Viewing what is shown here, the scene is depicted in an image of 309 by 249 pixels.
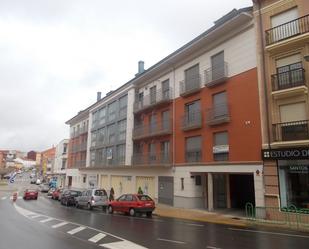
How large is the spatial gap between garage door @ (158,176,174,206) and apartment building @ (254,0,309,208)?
11.2 m

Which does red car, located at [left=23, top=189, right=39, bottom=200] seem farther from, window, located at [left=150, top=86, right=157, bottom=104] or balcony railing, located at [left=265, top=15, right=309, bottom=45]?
balcony railing, located at [left=265, top=15, right=309, bottom=45]

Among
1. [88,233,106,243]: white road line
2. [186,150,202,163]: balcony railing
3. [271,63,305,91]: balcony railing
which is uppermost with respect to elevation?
[271,63,305,91]: balcony railing

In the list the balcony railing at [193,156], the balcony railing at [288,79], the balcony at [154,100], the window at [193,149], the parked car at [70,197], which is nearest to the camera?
the balcony railing at [288,79]

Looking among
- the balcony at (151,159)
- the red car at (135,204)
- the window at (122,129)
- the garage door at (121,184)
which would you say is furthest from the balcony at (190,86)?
the garage door at (121,184)

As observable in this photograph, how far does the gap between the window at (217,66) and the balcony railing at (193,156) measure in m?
6.19

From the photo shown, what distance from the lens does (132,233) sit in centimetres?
1447

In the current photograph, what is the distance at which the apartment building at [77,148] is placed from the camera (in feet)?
183

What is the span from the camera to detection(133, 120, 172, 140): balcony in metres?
31.4

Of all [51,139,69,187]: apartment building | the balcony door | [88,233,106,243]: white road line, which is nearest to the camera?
[88,233,106,243]: white road line

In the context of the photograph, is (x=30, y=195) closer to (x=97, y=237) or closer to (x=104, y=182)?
(x=104, y=182)

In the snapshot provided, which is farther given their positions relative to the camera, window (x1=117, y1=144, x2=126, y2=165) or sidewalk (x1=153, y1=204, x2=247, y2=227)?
window (x1=117, y1=144, x2=126, y2=165)

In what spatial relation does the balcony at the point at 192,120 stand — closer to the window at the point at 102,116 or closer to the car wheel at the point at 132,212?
the car wheel at the point at 132,212

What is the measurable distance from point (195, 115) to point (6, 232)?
17.6 m

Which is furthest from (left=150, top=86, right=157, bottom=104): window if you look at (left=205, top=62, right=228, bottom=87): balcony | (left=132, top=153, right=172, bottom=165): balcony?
(left=205, top=62, right=228, bottom=87): balcony
